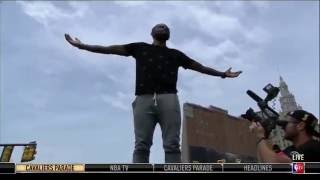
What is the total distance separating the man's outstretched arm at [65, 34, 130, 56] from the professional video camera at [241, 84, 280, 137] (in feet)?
5.24

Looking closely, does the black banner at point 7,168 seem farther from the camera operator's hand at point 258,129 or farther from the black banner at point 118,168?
the camera operator's hand at point 258,129

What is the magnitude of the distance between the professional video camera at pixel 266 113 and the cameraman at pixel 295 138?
55mm

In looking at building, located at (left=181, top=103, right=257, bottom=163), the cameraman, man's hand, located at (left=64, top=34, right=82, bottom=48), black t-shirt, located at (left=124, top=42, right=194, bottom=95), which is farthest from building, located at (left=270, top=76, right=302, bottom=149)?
building, located at (left=181, top=103, right=257, bottom=163)

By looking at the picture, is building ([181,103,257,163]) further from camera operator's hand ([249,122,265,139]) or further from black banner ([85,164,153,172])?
black banner ([85,164,153,172])

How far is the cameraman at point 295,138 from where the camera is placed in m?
5.19

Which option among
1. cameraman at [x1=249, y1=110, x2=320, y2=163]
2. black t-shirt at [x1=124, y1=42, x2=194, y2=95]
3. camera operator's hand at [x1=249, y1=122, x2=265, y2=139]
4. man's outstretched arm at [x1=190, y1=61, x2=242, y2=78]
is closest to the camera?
cameraman at [x1=249, y1=110, x2=320, y2=163]

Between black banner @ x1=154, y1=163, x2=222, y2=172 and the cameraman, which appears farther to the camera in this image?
the cameraman

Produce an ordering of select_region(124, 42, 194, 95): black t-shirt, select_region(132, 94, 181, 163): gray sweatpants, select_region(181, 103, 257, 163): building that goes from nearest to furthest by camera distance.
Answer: select_region(132, 94, 181, 163): gray sweatpants
select_region(124, 42, 194, 95): black t-shirt
select_region(181, 103, 257, 163): building

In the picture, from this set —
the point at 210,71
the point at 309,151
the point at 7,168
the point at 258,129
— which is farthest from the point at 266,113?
the point at 7,168

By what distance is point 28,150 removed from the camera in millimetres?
6105

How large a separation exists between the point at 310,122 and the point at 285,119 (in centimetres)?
26

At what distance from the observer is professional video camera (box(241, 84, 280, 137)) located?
541 cm

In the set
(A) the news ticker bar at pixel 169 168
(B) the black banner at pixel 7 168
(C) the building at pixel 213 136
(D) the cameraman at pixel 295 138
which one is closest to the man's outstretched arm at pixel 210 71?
(D) the cameraman at pixel 295 138

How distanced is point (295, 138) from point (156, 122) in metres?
1.50
